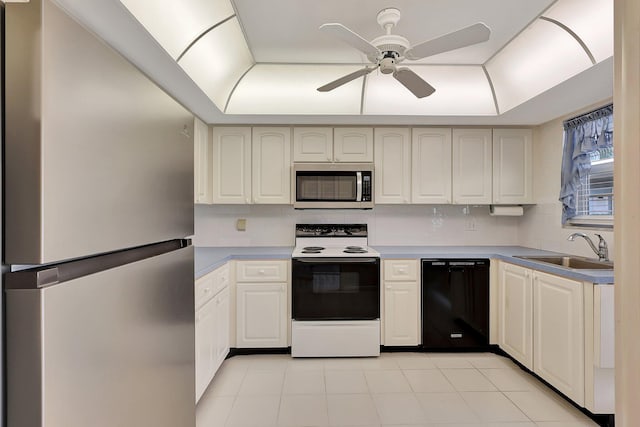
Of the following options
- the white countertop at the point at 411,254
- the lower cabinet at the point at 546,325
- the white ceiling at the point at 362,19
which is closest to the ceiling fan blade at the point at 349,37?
the white ceiling at the point at 362,19

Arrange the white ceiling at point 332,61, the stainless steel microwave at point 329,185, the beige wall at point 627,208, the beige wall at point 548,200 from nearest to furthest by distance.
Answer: the beige wall at point 627,208, the white ceiling at point 332,61, the beige wall at point 548,200, the stainless steel microwave at point 329,185

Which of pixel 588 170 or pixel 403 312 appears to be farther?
pixel 403 312

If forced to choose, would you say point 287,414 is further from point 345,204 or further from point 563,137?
point 563,137

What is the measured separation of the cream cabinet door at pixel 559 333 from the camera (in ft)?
6.66

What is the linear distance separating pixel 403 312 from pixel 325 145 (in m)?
1.69

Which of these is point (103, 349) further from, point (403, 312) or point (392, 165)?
point (392, 165)

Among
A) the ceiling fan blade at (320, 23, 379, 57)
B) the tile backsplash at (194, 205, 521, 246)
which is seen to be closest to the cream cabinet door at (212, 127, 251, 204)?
the tile backsplash at (194, 205, 521, 246)

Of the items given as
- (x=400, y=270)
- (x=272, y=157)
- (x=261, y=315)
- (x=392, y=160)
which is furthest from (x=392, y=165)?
(x=261, y=315)

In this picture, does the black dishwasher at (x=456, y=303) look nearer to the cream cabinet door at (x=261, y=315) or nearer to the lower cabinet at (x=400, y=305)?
the lower cabinet at (x=400, y=305)

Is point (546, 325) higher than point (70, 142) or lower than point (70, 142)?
lower

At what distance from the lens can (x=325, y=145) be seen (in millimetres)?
3248

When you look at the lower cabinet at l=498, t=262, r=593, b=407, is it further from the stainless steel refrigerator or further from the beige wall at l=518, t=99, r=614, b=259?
the stainless steel refrigerator

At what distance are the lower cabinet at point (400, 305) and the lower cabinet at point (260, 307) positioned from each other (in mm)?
886

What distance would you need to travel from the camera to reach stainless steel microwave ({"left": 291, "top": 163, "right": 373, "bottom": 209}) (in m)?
3.17
